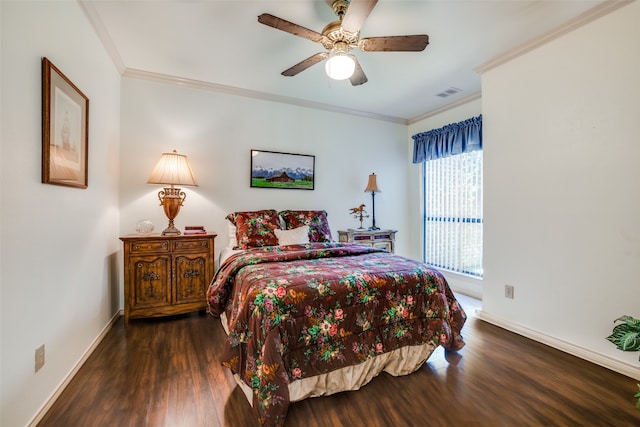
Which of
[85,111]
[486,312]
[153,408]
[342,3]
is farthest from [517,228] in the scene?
[85,111]

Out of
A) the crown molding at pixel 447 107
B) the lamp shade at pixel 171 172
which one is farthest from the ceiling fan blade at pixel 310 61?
the crown molding at pixel 447 107

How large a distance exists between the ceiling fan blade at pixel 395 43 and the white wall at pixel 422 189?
1995mm

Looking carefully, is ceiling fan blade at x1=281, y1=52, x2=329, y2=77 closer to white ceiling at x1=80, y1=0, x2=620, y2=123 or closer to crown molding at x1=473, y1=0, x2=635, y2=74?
white ceiling at x1=80, y1=0, x2=620, y2=123

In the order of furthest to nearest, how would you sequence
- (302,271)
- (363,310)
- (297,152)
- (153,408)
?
1. (297,152)
2. (302,271)
3. (363,310)
4. (153,408)

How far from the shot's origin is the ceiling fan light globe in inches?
74.2

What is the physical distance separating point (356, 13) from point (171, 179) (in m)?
2.22

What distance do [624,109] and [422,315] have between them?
79.2 inches

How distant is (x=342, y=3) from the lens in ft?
6.08

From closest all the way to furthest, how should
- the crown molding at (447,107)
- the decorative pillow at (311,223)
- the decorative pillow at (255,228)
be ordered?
the decorative pillow at (255,228) → the decorative pillow at (311,223) → the crown molding at (447,107)

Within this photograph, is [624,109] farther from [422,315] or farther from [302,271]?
[302,271]

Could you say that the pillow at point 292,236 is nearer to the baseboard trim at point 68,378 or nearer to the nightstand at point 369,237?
the nightstand at point 369,237

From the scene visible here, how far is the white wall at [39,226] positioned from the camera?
48.8 inches

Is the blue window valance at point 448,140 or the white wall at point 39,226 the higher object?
the blue window valance at point 448,140

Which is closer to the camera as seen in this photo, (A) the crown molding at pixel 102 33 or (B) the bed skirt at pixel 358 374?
(B) the bed skirt at pixel 358 374
